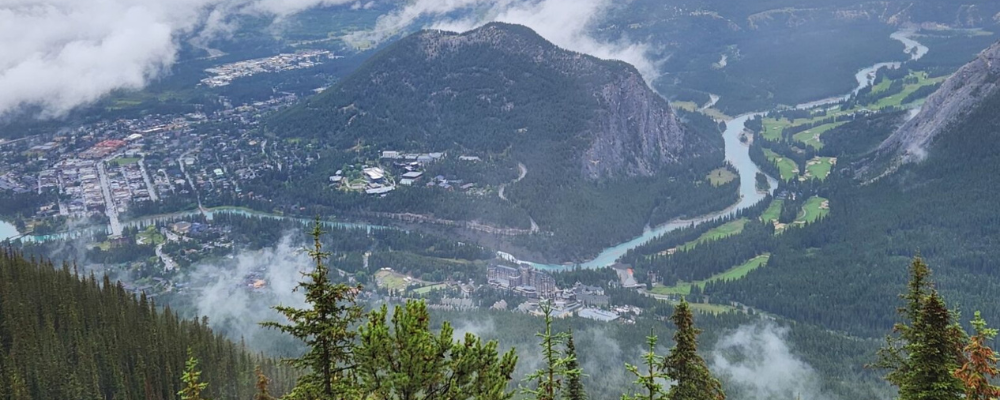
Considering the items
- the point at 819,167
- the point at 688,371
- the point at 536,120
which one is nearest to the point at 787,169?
the point at 819,167

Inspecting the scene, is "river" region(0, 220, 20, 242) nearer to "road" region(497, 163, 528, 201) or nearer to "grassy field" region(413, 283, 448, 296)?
"grassy field" region(413, 283, 448, 296)

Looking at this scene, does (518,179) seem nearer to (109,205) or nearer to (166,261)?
(166,261)

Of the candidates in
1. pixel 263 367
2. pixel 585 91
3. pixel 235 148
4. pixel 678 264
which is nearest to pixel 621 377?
pixel 263 367

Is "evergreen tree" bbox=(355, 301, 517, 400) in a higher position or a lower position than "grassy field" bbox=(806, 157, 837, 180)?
lower

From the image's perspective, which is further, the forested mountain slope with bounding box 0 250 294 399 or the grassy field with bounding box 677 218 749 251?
→ the grassy field with bounding box 677 218 749 251

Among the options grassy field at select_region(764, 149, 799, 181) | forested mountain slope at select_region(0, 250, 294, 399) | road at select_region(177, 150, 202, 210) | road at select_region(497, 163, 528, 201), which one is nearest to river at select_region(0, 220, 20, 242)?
road at select_region(177, 150, 202, 210)
